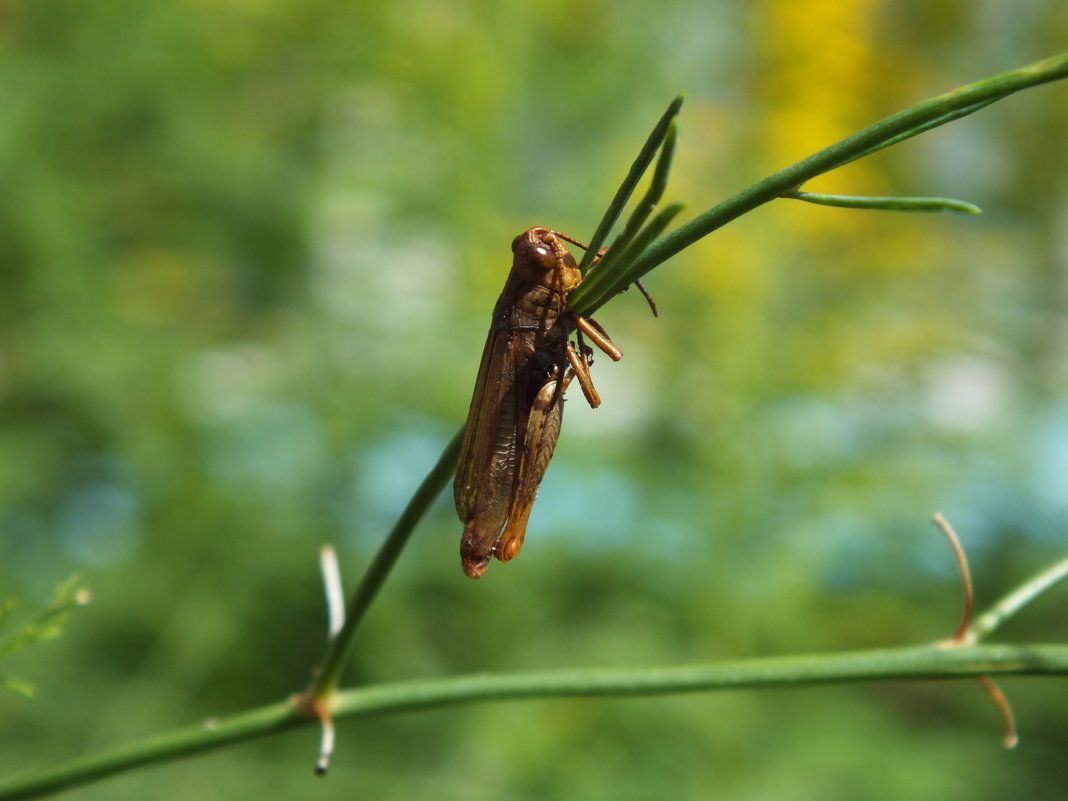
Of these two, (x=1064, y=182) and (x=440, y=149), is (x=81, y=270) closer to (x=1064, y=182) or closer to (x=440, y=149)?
(x=440, y=149)

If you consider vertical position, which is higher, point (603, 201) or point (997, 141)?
point (997, 141)

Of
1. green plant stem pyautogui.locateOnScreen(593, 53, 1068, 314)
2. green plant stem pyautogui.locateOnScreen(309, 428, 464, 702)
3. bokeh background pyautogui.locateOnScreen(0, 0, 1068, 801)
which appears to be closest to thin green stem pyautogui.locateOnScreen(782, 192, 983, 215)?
green plant stem pyautogui.locateOnScreen(593, 53, 1068, 314)

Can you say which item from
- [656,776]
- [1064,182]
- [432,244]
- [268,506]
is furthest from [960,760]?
[1064,182]

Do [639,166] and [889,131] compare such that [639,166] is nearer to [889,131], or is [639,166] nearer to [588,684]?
[889,131]

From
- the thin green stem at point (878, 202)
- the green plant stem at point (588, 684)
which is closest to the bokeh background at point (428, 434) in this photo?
the green plant stem at point (588, 684)

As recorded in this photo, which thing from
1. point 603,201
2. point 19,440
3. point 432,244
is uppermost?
point 603,201

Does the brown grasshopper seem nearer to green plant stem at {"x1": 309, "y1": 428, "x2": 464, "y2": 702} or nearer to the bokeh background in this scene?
green plant stem at {"x1": 309, "y1": 428, "x2": 464, "y2": 702}

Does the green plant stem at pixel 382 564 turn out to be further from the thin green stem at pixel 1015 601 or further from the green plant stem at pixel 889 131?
the thin green stem at pixel 1015 601
